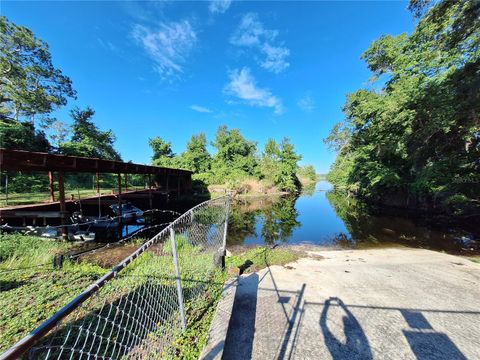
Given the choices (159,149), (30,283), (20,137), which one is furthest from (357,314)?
(159,149)

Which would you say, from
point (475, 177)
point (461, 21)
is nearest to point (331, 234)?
point (475, 177)

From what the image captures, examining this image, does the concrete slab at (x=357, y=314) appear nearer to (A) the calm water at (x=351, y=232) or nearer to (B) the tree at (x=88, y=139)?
(A) the calm water at (x=351, y=232)

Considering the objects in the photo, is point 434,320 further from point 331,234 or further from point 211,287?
point 331,234

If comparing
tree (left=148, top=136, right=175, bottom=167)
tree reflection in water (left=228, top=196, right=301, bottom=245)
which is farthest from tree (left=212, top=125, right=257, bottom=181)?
tree reflection in water (left=228, top=196, right=301, bottom=245)

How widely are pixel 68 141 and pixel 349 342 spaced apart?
3406 cm

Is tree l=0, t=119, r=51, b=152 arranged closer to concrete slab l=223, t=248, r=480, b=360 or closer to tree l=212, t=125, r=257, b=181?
tree l=212, t=125, r=257, b=181

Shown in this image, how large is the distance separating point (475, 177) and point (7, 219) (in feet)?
71.3

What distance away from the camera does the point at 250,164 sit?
3356 cm

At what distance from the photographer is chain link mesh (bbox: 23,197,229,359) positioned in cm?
222

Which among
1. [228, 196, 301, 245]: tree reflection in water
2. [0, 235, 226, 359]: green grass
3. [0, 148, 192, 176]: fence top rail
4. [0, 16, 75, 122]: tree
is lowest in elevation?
[228, 196, 301, 245]: tree reflection in water

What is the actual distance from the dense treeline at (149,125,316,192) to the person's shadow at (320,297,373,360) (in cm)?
2587

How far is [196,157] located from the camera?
118 ft

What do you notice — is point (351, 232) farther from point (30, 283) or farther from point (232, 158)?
point (232, 158)

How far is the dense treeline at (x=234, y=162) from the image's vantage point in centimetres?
3123
